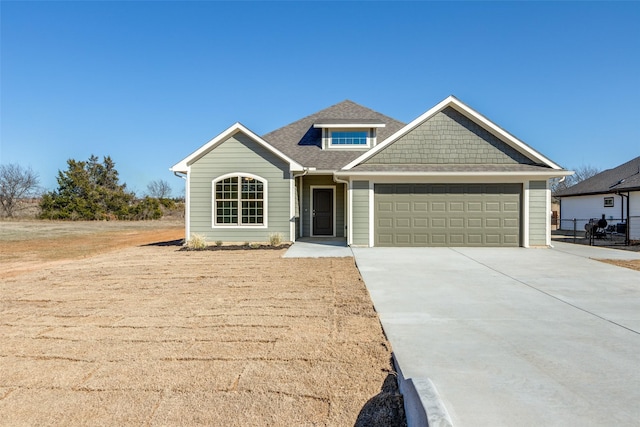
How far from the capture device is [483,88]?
18406 mm

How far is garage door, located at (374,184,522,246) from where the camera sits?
12.7 metres

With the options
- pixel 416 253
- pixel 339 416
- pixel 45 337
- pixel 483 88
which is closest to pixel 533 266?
pixel 416 253

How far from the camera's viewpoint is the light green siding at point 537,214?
41.0ft

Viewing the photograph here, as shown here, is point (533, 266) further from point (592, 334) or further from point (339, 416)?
point (339, 416)

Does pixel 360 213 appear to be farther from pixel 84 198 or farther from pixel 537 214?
pixel 84 198

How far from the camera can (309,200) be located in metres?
15.9

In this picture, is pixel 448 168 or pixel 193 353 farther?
pixel 448 168

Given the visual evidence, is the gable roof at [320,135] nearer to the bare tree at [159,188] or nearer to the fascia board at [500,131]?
the fascia board at [500,131]

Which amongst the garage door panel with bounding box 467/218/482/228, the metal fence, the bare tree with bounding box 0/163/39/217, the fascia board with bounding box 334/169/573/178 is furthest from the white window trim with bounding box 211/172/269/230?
the bare tree with bounding box 0/163/39/217

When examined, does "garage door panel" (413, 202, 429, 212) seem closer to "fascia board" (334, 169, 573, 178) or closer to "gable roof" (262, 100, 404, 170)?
"fascia board" (334, 169, 573, 178)

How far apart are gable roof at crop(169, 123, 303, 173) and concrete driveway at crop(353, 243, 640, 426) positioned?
21.0 feet

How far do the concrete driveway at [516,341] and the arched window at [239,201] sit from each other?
649 cm

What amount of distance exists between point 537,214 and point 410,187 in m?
4.46

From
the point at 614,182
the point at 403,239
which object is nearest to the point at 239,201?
the point at 403,239
